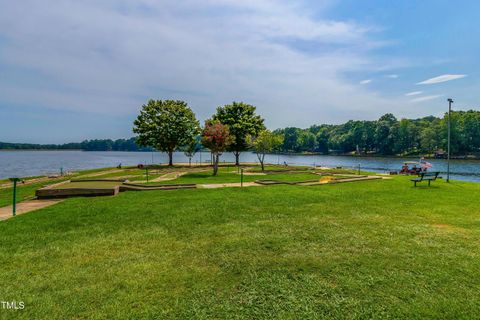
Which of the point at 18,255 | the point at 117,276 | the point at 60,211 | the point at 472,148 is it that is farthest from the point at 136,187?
the point at 472,148

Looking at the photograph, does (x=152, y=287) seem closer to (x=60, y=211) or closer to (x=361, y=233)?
(x=361, y=233)

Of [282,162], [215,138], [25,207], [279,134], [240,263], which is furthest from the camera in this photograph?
[282,162]

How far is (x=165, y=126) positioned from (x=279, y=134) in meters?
16.2

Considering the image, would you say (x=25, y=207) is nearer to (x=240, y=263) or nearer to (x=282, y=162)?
(x=240, y=263)

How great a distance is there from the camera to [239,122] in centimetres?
4041

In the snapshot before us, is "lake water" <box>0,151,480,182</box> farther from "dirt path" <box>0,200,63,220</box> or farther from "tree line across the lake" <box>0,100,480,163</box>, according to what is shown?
"dirt path" <box>0,200,63,220</box>

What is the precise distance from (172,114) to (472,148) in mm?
83417

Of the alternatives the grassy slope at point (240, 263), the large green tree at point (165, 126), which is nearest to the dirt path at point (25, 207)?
the grassy slope at point (240, 263)

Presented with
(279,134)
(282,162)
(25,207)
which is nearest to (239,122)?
(279,134)

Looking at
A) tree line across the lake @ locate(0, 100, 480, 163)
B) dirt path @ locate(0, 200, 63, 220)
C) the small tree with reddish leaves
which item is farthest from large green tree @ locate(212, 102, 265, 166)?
dirt path @ locate(0, 200, 63, 220)

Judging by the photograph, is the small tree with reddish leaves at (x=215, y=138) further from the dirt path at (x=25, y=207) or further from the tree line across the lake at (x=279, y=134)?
the dirt path at (x=25, y=207)

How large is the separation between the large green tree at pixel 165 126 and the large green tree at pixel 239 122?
469 centimetres

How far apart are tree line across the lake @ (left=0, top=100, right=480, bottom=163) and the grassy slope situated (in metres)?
16.9

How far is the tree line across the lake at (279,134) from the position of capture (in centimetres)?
3165
